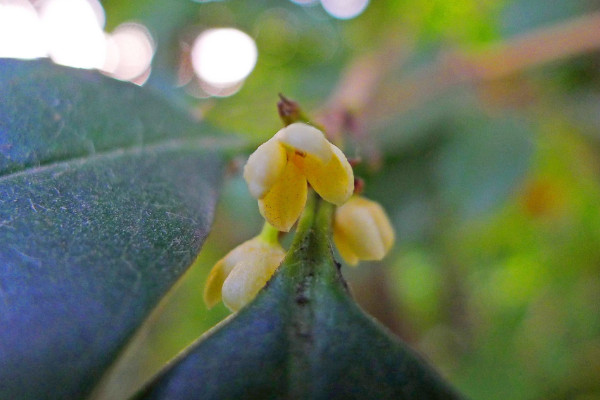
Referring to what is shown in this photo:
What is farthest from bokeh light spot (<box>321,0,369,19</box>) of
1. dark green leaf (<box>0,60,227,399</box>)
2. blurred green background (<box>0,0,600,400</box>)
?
dark green leaf (<box>0,60,227,399</box>)

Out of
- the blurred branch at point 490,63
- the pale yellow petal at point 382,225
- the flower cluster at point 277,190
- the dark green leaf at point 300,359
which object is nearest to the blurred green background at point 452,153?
the blurred branch at point 490,63

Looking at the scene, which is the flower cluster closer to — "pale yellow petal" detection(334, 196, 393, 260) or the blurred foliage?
"pale yellow petal" detection(334, 196, 393, 260)

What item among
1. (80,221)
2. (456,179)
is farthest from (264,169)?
(456,179)

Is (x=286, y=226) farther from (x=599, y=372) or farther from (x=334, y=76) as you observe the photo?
(x=599, y=372)

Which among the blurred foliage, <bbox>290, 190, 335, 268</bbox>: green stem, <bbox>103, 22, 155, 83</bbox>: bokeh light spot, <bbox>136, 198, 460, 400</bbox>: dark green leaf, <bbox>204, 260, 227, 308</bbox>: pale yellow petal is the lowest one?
<bbox>136, 198, 460, 400</bbox>: dark green leaf

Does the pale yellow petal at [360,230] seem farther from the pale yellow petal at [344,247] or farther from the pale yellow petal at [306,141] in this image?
the pale yellow petal at [306,141]
